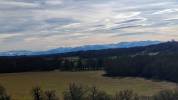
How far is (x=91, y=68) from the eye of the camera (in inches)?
6432

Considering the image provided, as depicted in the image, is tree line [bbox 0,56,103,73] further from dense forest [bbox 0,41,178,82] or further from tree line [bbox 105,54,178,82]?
tree line [bbox 105,54,178,82]

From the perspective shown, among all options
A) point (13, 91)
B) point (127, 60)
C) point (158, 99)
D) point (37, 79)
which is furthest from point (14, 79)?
point (158, 99)

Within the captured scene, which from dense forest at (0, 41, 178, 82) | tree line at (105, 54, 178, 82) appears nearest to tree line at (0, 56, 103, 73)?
dense forest at (0, 41, 178, 82)

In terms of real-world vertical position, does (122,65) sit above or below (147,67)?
above

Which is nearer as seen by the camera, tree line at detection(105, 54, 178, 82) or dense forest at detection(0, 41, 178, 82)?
tree line at detection(105, 54, 178, 82)

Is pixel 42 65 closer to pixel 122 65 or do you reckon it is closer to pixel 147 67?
pixel 122 65

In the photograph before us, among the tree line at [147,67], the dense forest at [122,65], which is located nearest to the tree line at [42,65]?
the dense forest at [122,65]

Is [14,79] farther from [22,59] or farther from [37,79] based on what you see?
[22,59]

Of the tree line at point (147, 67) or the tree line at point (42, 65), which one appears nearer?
the tree line at point (147, 67)

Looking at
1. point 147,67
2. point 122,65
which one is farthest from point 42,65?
point 147,67

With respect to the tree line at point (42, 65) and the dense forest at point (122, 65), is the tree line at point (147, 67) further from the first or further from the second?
the tree line at point (42, 65)

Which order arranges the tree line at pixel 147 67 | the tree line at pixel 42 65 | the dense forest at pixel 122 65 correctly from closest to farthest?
1. the tree line at pixel 147 67
2. the dense forest at pixel 122 65
3. the tree line at pixel 42 65

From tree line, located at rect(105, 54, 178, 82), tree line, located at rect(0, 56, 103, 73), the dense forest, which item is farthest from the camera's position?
tree line, located at rect(0, 56, 103, 73)

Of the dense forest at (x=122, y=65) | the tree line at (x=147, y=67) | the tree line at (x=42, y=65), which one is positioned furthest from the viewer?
the tree line at (x=42, y=65)
